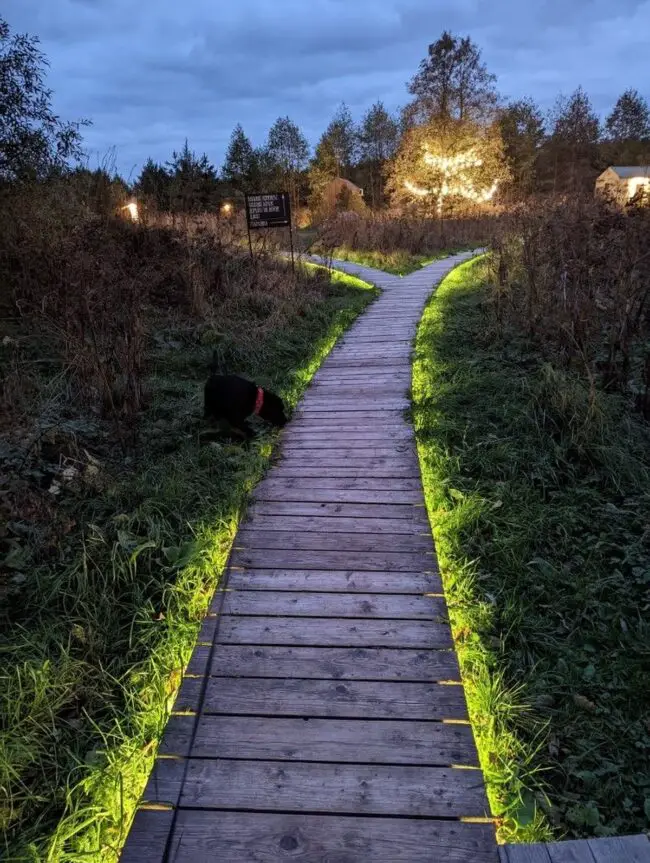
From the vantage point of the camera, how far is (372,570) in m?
2.93

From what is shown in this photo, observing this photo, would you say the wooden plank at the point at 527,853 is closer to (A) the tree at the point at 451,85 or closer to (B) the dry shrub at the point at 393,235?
(B) the dry shrub at the point at 393,235

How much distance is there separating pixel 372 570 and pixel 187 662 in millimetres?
1068

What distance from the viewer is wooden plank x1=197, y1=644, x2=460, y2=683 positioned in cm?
227

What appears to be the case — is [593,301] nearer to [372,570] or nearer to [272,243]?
[372,570]

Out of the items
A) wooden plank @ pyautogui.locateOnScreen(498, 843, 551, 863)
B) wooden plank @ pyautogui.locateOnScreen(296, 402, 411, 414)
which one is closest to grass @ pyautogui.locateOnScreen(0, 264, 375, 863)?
wooden plank @ pyautogui.locateOnScreen(296, 402, 411, 414)

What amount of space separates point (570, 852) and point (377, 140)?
A: 51605 mm

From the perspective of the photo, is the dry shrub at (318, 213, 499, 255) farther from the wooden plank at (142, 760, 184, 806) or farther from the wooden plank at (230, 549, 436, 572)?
the wooden plank at (142, 760, 184, 806)

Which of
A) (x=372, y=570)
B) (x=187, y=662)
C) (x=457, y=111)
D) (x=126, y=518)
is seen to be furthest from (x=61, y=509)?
(x=457, y=111)

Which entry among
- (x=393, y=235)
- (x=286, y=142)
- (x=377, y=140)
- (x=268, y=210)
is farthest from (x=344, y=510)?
(x=377, y=140)

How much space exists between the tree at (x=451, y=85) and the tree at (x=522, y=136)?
537cm

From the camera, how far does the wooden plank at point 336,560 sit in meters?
2.96

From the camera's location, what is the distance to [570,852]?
155cm

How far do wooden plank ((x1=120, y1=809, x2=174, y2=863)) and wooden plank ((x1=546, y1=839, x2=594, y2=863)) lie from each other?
1173mm

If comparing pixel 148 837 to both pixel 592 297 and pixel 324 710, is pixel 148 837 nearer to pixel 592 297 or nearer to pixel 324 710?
pixel 324 710
